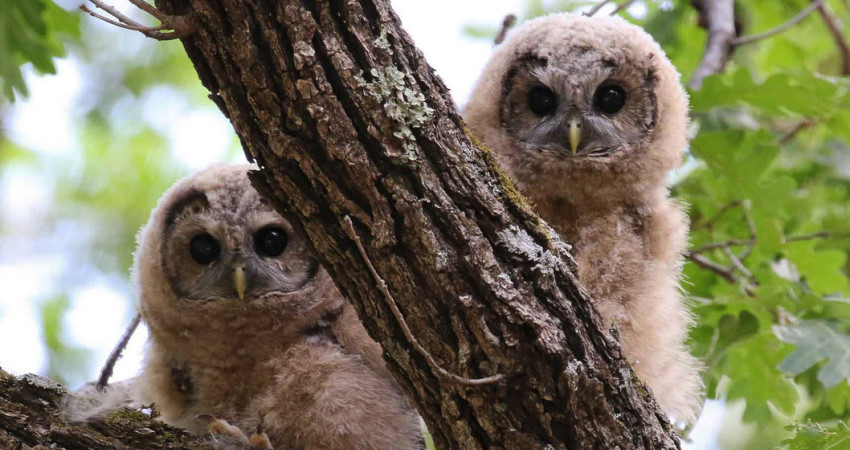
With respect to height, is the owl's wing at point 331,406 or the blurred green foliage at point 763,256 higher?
the blurred green foliage at point 763,256

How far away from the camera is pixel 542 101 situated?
315 centimetres

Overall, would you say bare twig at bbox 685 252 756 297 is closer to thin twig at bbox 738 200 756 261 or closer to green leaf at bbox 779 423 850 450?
thin twig at bbox 738 200 756 261

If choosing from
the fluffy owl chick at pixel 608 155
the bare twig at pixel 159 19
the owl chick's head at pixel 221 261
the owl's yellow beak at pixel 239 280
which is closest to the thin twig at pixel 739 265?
the fluffy owl chick at pixel 608 155

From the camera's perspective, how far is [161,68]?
525 centimetres

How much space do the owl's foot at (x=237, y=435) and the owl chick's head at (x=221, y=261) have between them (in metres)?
0.40

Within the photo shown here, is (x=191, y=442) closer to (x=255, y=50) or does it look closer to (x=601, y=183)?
(x=255, y=50)

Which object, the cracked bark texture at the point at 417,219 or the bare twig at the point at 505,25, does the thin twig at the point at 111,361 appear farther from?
the bare twig at the point at 505,25

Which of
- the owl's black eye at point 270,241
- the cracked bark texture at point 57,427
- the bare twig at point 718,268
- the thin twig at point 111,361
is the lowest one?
the cracked bark texture at point 57,427

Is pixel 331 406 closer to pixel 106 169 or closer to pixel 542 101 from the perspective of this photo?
pixel 542 101

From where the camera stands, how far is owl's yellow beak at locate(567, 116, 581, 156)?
9.65 feet

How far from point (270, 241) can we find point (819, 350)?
70.4 inches

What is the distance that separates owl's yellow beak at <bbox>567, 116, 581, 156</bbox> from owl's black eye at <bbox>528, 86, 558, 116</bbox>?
13 centimetres

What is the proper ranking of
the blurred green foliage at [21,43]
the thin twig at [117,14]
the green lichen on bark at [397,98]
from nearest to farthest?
the thin twig at [117,14] → the green lichen on bark at [397,98] → the blurred green foliage at [21,43]

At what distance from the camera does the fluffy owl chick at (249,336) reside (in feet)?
8.93
